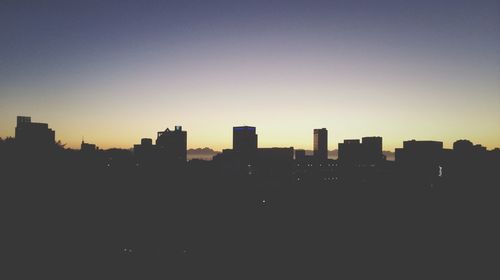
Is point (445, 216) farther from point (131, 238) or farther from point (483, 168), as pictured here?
point (131, 238)

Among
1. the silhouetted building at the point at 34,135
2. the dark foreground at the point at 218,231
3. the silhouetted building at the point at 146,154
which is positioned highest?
the silhouetted building at the point at 34,135

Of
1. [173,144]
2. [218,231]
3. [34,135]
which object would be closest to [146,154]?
[173,144]

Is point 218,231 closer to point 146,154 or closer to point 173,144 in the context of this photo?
point 146,154

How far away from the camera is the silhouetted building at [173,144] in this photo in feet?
620

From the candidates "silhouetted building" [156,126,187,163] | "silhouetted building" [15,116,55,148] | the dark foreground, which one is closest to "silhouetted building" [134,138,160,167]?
"silhouetted building" [156,126,187,163]

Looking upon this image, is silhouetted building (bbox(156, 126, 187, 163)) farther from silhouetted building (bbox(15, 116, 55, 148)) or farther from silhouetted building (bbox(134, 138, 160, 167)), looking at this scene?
silhouetted building (bbox(15, 116, 55, 148))

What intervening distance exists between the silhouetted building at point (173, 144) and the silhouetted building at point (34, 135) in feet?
159

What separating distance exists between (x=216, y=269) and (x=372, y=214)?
66.8 metres

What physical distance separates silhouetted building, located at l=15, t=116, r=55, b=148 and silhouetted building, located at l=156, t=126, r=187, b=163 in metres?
48.5

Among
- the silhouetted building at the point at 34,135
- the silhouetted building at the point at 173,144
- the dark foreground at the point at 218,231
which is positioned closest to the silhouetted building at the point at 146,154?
the silhouetted building at the point at 173,144

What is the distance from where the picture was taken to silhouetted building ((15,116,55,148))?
151000mm

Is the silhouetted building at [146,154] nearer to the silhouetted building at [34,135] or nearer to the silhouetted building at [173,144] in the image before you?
the silhouetted building at [173,144]

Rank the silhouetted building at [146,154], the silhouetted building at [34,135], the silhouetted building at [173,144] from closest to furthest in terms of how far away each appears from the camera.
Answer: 1. the silhouetted building at [34,135]
2. the silhouetted building at [146,154]
3. the silhouetted building at [173,144]

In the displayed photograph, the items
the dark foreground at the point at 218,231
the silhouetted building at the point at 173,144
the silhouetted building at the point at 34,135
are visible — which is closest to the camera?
the dark foreground at the point at 218,231
